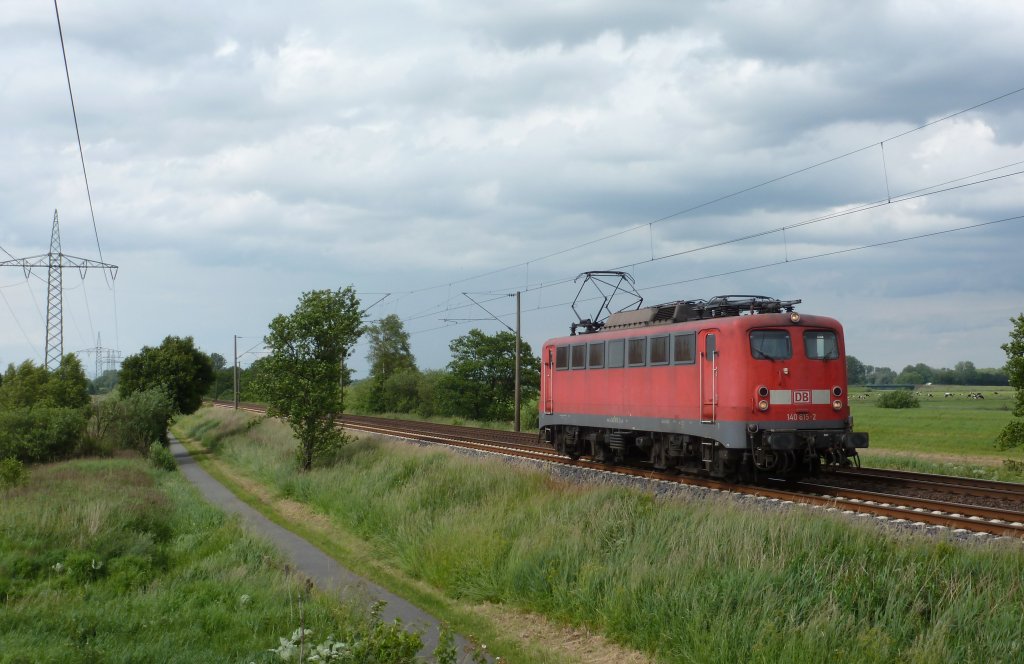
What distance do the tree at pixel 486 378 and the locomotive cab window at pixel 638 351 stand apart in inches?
1570

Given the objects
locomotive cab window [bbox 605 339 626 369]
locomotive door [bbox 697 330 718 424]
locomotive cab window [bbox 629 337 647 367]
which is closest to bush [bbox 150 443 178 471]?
locomotive cab window [bbox 605 339 626 369]

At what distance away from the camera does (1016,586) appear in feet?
26.5

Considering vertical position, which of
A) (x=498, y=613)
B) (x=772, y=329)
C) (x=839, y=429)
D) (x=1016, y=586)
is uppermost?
(x=772, y=329)

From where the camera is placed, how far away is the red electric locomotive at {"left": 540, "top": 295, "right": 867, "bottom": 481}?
1702 cm

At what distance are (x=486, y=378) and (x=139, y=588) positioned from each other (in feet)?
171

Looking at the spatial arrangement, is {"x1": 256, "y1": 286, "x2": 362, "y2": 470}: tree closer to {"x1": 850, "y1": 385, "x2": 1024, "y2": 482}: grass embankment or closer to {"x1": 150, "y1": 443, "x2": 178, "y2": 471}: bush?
{"x1": 150, "y1": 443, "x2": 178, "y2": 471}: bush

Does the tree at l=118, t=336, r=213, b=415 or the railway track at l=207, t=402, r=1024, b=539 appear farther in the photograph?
the tree at l=118, t=336, r=213, b=415

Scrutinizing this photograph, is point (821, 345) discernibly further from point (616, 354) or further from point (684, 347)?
point (616, 354)

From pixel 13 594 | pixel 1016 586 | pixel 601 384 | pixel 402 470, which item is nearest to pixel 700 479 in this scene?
pixel 601 384

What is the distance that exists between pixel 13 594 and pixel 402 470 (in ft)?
29.6

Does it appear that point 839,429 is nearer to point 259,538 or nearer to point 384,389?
point 259,538

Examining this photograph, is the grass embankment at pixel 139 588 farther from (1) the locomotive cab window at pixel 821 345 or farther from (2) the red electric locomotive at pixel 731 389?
(1) the locomotive cab window at pixel 821 345

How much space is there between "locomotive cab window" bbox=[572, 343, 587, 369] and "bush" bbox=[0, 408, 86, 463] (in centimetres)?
2000

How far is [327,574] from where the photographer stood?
12.7 metres
